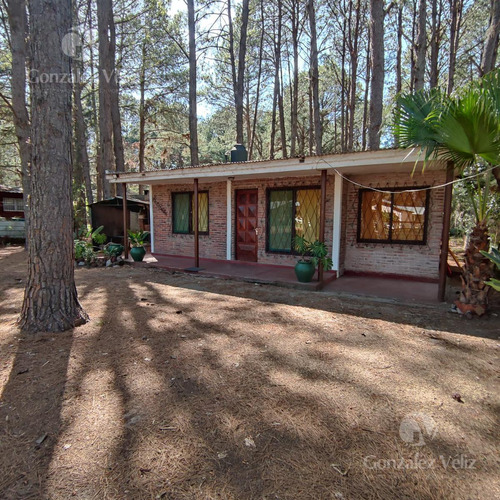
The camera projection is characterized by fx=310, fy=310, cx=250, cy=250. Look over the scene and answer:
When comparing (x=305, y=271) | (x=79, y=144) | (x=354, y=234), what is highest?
(x=79, y=144)

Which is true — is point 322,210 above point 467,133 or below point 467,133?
below

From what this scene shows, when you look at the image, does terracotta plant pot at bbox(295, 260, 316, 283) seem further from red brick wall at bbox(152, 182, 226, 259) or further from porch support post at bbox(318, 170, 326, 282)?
Result: red brick wall at bbox(152, 182, 226, 259)

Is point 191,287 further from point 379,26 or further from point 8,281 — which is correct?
point 379,26

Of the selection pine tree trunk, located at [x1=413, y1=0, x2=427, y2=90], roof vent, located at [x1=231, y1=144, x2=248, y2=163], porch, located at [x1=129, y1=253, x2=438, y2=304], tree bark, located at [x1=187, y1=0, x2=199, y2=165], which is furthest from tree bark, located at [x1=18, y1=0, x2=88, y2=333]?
tree bark, located at [x1=187, y1=0, x2=199, y2=165]

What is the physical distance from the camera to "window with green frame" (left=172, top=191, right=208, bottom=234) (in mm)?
9477

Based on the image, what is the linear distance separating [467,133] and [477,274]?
2014 mm

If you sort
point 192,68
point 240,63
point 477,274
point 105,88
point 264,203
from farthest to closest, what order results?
1. point 240,63
2. point 192,68
3. point 105,88
4. point 264,203
5. point 477,274

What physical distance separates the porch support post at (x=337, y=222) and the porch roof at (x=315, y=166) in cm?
34

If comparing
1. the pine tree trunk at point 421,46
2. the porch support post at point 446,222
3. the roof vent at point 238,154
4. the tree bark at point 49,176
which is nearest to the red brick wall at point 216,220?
the roof vent at point 238,154

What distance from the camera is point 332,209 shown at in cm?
735

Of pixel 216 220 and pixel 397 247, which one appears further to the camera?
pixel 216 220

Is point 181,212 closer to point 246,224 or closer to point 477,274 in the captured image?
point 246,224

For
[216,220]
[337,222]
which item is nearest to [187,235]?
[216,220]

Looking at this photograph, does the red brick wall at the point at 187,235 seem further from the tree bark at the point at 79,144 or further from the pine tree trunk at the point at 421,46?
the pine tree trunk at the point at 421,46
